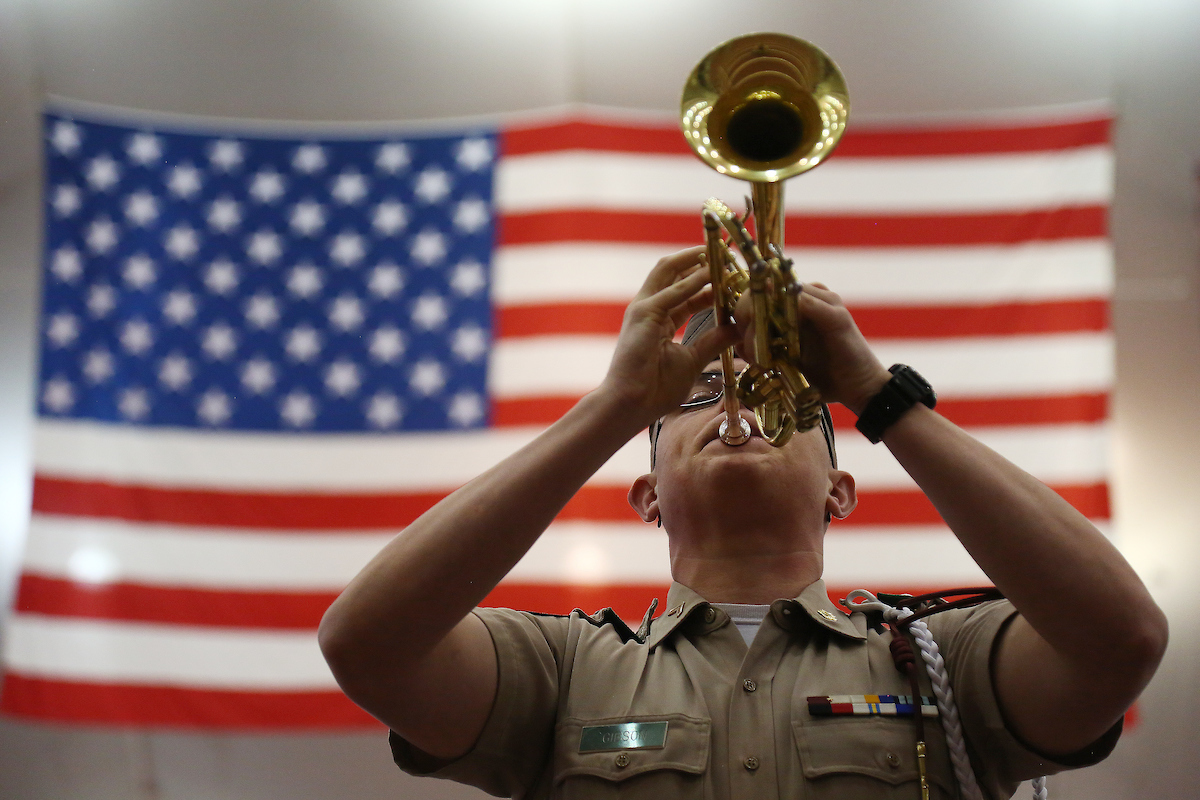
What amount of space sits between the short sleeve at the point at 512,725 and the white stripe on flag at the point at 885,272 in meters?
2.02

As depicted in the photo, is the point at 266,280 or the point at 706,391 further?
the point at 266,280

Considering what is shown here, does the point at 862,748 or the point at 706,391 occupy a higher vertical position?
the point at 706,391

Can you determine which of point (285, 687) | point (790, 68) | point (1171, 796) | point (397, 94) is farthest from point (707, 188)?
point (1171, 796)

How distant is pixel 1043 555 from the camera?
1.23m

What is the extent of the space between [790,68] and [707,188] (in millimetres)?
A: 2118

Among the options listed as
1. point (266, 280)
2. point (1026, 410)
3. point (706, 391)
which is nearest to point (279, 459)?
point (266, 280)

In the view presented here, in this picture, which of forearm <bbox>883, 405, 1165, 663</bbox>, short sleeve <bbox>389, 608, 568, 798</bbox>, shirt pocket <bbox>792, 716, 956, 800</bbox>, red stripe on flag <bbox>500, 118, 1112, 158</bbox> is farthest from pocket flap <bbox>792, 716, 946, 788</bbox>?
red stripe on flag <bbox>500, 118, 1112, 158</bbox>

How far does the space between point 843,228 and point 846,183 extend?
0.61 ft

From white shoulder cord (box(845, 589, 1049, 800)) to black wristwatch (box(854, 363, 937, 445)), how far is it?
1.30ft

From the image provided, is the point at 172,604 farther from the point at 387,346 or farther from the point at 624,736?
the point at 624,736

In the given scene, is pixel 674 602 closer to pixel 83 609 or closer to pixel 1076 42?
pixel 83 609

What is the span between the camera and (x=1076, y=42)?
11.9 ft

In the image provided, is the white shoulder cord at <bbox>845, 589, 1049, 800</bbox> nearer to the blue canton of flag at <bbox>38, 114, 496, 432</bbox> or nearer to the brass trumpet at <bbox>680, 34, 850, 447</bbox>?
the brass trumpet at <bbox>680, 34, 850, 447</bbox>

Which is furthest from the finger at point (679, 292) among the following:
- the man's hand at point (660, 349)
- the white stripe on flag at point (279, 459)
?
the white stripe on flag at point (279, 459)
